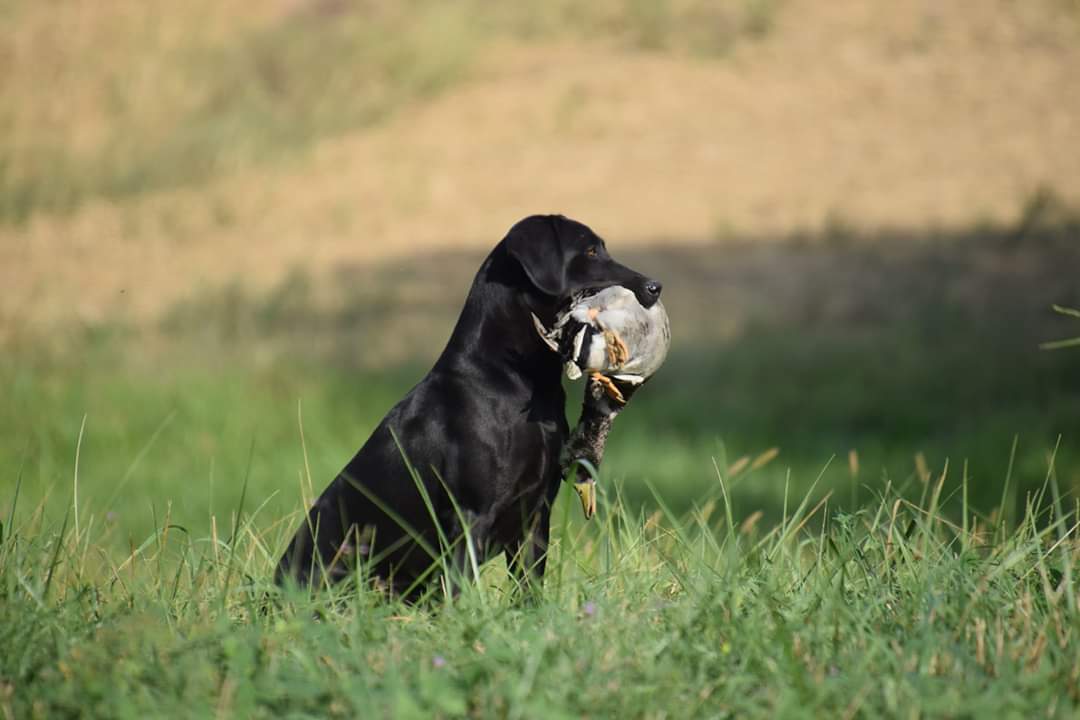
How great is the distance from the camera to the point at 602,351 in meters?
3.15

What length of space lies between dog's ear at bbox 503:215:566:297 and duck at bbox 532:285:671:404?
132 mm

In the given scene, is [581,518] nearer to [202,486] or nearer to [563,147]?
[202,486]

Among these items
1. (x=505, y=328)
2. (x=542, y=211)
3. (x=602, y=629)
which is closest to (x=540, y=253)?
(x=505, y=328)

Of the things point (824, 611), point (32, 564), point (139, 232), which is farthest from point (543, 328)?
point (139, 232)

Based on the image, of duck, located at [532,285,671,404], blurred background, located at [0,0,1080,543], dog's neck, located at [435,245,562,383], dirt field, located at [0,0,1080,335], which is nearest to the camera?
duck, located at [532,285,671,404]

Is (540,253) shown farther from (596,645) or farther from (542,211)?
(542,211)

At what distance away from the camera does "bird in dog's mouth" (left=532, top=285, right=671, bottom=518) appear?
10.4ft

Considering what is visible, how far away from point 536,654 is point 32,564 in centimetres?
141

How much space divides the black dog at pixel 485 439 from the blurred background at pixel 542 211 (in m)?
0.95

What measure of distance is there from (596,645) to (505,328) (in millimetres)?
1309

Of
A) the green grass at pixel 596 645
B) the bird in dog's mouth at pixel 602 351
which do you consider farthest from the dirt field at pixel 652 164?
the green grass at pixel 596 645

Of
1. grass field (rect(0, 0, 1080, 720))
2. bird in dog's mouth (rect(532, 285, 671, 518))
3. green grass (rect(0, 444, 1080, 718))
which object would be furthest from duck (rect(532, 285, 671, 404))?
green grass (rect(0, 444, 1080, 718))

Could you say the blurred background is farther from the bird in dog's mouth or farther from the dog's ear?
the dog's ear

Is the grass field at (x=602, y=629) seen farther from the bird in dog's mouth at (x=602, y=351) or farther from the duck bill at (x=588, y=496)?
the bird in dog's mouth at (x=602, y=351)
